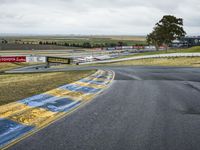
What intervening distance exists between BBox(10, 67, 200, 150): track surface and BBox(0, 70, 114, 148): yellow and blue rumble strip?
0.38m

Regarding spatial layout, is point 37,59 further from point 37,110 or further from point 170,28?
point 37,110

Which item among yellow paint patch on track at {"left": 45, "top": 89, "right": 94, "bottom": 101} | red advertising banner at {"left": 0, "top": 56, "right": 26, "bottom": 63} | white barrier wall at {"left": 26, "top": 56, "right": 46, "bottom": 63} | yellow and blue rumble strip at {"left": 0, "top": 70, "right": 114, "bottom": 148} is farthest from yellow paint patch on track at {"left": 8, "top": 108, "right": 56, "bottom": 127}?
red advertising banner at {"left": 0, "top": 56, "right": 26, "bottom": 63}

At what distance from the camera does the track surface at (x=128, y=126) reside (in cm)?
601

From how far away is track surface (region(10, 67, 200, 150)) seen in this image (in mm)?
6012

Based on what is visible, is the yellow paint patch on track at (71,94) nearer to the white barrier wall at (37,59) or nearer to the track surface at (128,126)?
the track surface at (128,126)

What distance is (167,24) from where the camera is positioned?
225 feet

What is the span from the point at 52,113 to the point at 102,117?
1.54 m

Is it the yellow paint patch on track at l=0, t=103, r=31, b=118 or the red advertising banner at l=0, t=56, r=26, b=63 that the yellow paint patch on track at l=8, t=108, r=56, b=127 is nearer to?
the yellow paint patch on track at l=0, t=103, r=31, b=118

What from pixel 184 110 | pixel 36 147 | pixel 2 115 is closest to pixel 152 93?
pixel 184 110

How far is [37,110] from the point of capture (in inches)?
355

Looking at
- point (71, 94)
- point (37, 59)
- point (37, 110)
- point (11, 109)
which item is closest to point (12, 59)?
point (37, 59)

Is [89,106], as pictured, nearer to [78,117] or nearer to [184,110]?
[78,117]

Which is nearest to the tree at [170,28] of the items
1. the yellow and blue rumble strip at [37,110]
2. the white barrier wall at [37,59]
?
the white barrier wall at [37,59]

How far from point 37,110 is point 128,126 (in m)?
3.08
